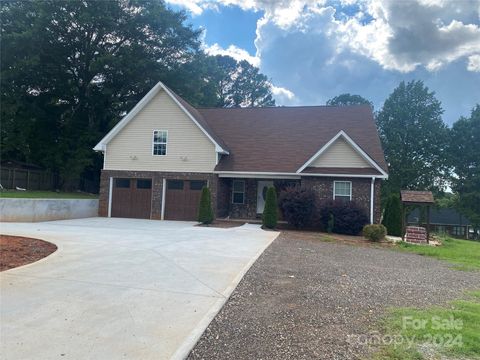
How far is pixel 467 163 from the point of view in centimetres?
3400

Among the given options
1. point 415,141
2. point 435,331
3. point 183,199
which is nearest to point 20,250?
point 435,331

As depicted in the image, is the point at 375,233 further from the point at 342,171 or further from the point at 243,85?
the point at 243,85

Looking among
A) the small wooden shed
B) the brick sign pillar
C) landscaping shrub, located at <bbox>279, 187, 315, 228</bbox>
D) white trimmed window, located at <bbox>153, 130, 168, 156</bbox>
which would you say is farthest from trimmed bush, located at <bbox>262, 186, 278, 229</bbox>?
white trimmed window, located at <bbox>153, 130, 168, 156</bbox>

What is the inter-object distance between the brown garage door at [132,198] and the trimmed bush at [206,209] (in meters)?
4.30

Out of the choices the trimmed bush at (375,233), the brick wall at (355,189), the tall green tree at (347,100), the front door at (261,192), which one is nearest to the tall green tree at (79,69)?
the front door at (261,192)

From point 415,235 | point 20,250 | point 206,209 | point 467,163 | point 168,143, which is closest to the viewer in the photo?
point 20,250

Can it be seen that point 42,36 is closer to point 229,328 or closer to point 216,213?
point 216,213

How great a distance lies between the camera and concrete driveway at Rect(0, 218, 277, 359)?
3.92 m

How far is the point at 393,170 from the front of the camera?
3347 cm

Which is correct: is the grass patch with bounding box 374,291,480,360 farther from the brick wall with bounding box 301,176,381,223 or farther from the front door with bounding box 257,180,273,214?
the front door with bounding box 257,180,273,214

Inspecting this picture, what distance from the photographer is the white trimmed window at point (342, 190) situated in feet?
58.2

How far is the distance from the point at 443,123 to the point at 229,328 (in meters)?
37.3

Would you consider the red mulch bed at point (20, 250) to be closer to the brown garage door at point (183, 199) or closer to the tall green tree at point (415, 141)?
the brown garage door at point (183, 199)

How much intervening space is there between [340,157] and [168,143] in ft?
32.1
